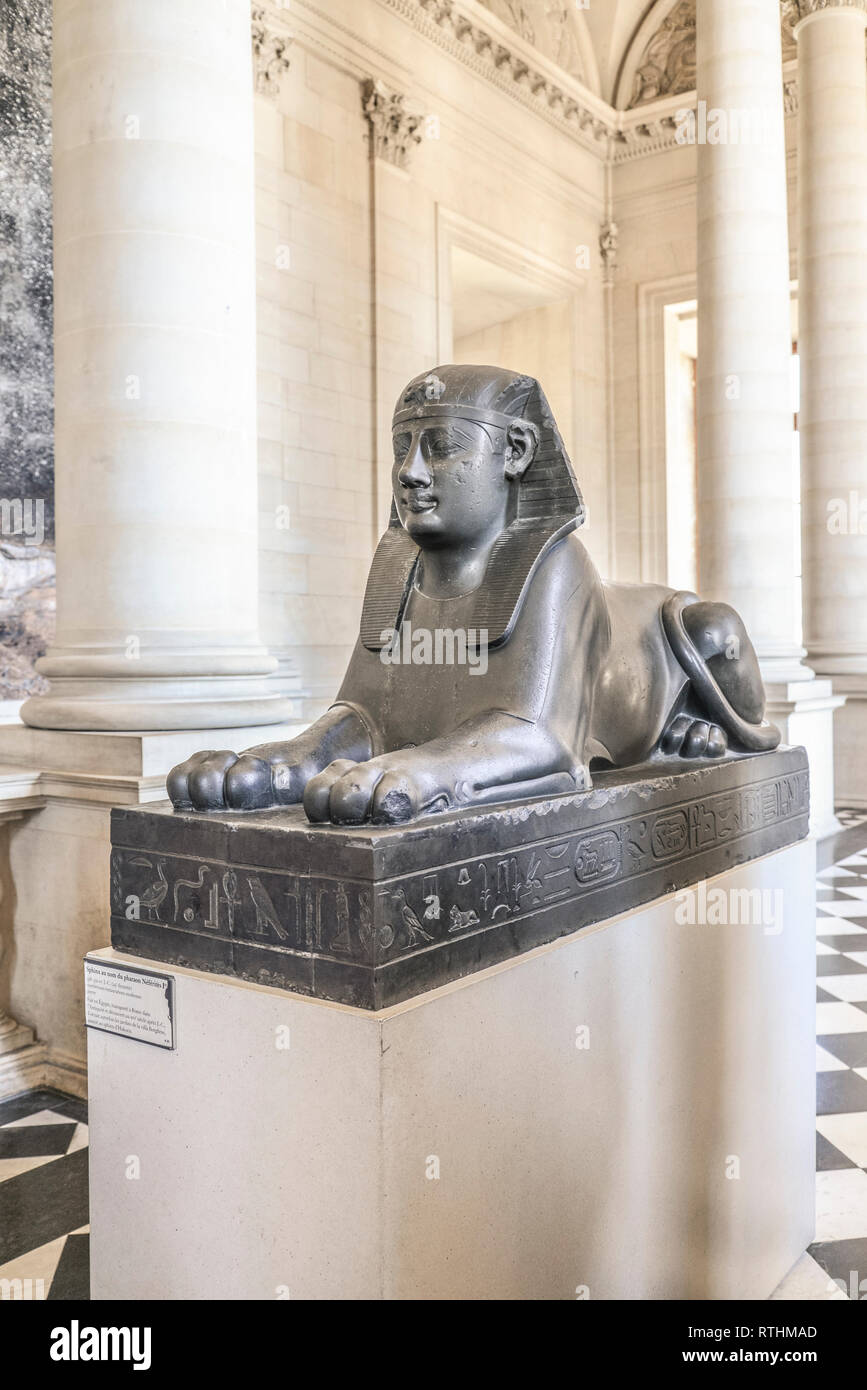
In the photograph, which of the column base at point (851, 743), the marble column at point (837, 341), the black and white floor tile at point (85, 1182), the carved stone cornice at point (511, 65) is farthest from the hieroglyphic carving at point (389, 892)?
the carved stone cornice at point (511, 65)

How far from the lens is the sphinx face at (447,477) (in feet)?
6.78

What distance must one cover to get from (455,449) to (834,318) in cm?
949

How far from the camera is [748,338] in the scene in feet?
26.5

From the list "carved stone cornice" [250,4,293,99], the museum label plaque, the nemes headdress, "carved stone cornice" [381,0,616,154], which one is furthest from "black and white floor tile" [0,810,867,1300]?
"carved stone cornice" [381,0,616,154]

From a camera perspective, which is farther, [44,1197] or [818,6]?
[818,6]

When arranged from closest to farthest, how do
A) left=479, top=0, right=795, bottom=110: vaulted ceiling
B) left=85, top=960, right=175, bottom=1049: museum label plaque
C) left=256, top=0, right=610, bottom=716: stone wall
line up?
1. left=85, top=960, right=175, bottom=1049: museum label plaque
2. left=256, top=0, right=610, bottom=716: stone wall
3. left=479, top=0, right=795, bottom=110: vaulted ceiling

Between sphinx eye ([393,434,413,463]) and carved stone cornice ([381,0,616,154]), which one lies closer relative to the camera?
sphinx eye ([393,434,413,463])

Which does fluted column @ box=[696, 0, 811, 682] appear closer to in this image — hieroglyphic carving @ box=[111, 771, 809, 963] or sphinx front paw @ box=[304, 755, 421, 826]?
hieroglyphic carving @ box=[111, 771, 809, 963]

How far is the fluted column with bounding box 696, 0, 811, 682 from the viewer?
7.95 m

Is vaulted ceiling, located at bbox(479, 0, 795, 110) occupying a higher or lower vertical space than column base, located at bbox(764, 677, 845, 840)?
higher

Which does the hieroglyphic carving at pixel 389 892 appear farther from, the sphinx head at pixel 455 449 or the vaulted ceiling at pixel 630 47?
the vaulted ceiling at pixel 630 47

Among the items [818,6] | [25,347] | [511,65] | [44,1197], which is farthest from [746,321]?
[44,1197]

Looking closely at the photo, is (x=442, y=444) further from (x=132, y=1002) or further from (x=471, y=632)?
(x=132, y=1002)

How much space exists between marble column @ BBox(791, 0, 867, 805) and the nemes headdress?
8840 millimetres
